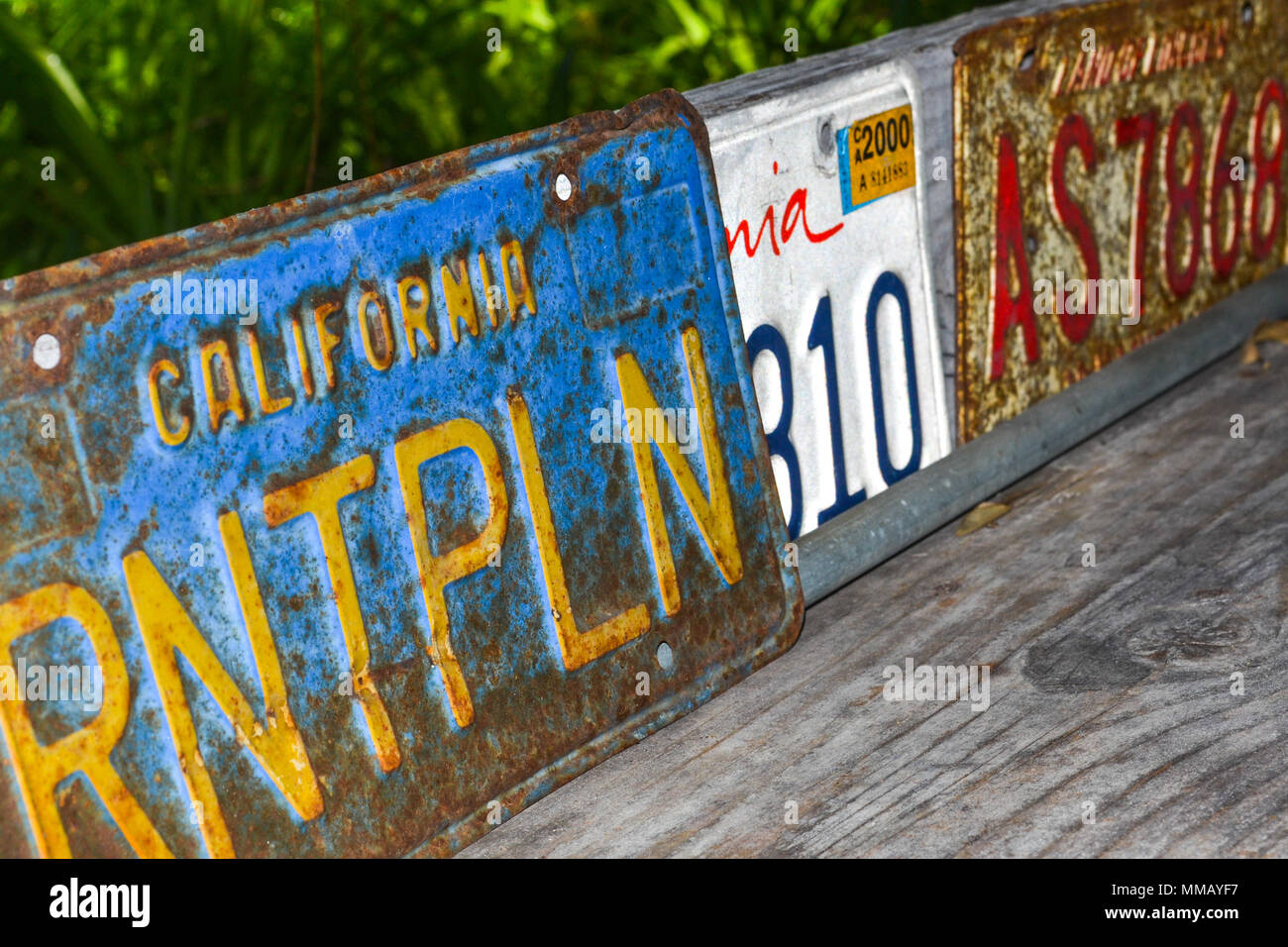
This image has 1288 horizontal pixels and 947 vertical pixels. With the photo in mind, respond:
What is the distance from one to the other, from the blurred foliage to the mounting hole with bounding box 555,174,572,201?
6.23 feet

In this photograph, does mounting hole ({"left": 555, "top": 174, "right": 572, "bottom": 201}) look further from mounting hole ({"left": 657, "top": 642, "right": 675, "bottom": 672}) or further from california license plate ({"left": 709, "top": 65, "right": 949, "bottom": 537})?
mounting hole ({"left": 657, "top": 642, "right": 675, "bottom": 672})

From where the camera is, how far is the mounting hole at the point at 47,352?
4.76 feet

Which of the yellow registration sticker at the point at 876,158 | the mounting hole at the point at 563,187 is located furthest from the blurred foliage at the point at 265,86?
the mounting hole at the point at 563,187

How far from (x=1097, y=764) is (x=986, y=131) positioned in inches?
52.3

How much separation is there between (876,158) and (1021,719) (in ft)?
3.43

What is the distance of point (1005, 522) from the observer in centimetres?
260

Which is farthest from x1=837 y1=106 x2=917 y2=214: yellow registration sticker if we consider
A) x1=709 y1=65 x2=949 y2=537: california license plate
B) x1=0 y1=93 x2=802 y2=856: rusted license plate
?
x1=0 y1=93 x2=802 y2=856: rusted license plate

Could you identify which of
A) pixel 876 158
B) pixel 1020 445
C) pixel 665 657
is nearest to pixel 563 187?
pixel 665 657

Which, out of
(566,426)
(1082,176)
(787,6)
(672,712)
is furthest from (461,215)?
(787,6)

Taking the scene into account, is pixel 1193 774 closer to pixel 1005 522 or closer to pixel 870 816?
pixel 870 816

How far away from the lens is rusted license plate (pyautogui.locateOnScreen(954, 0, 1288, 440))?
8.98 feet

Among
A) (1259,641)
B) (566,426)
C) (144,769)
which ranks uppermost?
(566,426)

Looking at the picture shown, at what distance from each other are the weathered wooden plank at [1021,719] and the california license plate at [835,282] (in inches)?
8.0

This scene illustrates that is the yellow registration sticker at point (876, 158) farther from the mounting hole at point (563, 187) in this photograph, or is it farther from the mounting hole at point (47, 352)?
the mounting hole at point (47, 352)
